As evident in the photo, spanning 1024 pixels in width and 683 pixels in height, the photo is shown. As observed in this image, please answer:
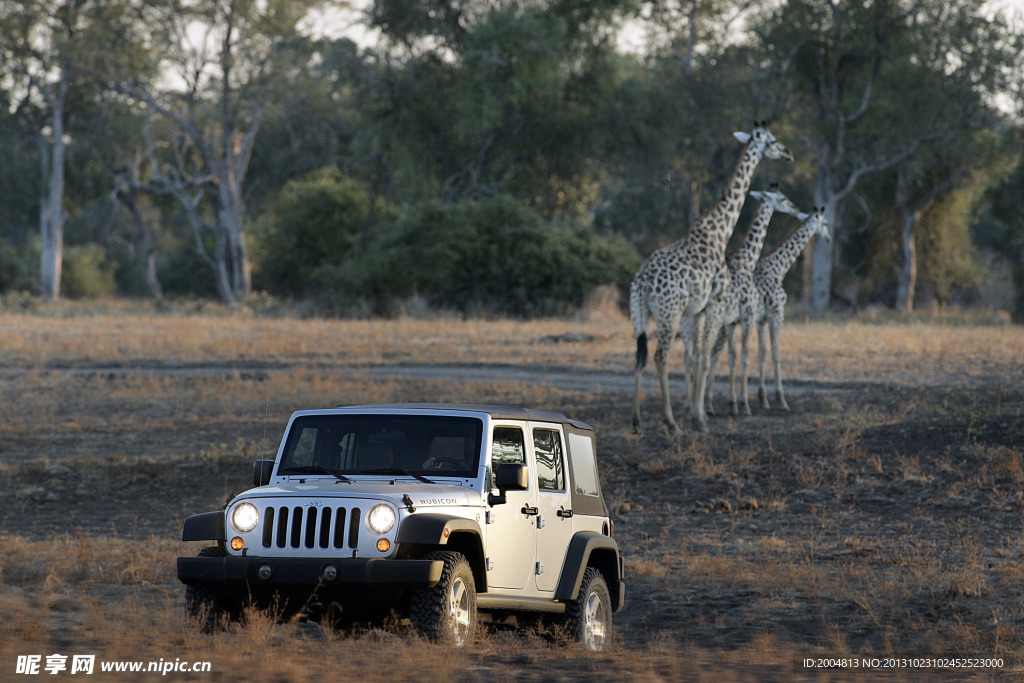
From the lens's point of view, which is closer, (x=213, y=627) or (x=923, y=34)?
(x=213, y=627)

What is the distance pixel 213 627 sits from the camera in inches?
250

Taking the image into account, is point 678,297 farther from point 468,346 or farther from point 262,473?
point 468,346

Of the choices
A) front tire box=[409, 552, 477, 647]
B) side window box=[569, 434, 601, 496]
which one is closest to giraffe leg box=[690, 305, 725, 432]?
side window box=[569, 434, 601, 496]

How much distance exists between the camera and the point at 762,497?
12.7 metres

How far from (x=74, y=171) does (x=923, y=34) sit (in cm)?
3912

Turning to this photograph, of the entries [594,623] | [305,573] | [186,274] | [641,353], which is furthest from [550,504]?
[186,274]

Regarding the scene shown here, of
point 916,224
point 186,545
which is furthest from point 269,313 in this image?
point 186,545

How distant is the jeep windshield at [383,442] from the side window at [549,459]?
62cm

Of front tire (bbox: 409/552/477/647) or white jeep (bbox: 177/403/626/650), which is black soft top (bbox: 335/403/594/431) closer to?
white jeep (bbox: 177/403/626/650)

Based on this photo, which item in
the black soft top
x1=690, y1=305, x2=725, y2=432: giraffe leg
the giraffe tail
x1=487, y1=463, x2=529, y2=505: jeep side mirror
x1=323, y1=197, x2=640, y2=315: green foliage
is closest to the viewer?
x1=487, y1=463, x2=529, y2=505: jeep side mirror

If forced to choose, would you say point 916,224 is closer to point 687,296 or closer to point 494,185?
point 494,185

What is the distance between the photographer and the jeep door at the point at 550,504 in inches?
285

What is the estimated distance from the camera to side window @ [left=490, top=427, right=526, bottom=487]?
7.12 metres

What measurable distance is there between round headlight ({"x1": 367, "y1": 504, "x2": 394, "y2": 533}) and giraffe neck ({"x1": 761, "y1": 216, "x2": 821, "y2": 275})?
14000 mm
